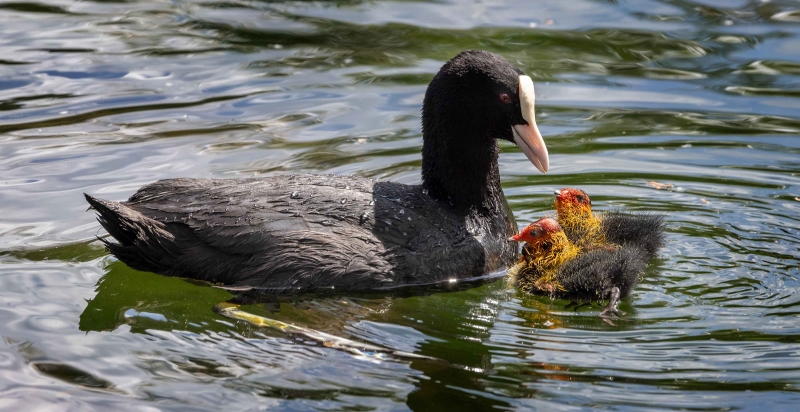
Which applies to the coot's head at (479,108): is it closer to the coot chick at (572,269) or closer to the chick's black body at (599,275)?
the coot chick at (572,269)

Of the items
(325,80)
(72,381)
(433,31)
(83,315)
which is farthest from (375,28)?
(72,381)

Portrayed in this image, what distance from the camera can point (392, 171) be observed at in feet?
23.2

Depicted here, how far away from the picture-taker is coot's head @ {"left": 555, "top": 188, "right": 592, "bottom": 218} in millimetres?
5824

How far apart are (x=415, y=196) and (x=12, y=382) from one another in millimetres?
2264

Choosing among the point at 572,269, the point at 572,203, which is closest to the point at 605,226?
the point at 572,203

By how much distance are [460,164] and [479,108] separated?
1.07 feet

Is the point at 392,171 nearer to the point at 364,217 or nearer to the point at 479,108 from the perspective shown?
the point at 479,108

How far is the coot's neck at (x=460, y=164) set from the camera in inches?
223

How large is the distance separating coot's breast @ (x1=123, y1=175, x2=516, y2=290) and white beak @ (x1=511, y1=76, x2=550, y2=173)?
1.76 ft

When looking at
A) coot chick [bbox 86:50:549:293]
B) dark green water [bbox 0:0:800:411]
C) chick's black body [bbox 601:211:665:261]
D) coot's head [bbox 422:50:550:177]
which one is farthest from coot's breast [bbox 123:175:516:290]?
chick's black body [bbox 601:211:665:261]

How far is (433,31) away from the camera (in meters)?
9.91

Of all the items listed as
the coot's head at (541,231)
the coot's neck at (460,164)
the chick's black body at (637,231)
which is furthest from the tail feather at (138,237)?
the chick's black body at (637,231)

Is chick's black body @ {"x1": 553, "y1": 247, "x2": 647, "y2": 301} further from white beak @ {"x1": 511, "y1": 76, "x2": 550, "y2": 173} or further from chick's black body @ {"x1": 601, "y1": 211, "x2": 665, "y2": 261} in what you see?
white beak @ {"x1": 511, "y1": 76, "x2": 550, "y2": 173}

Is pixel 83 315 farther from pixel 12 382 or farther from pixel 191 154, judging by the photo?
pixel 191 154
